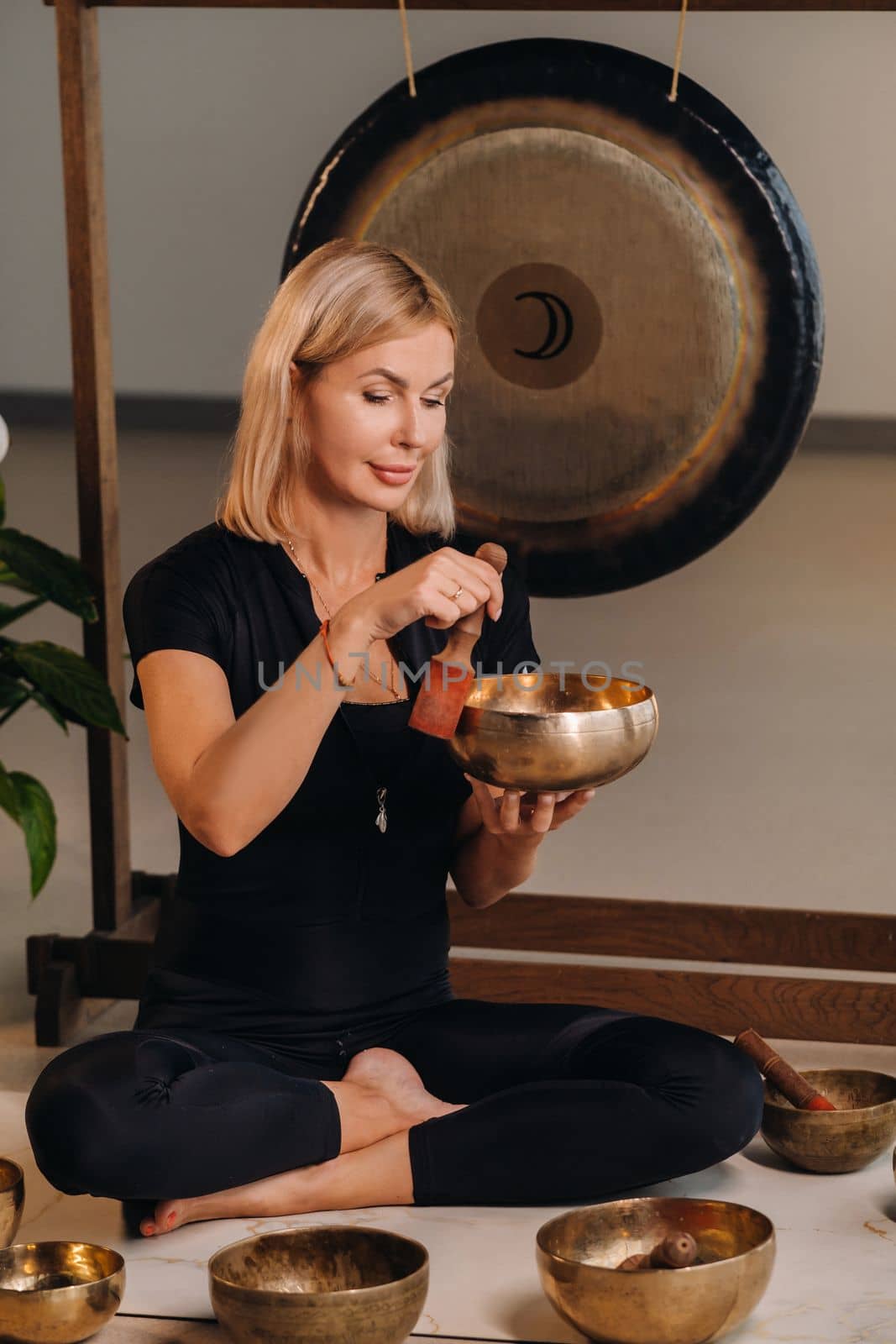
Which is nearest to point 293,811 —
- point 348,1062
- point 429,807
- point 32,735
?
point 429,807

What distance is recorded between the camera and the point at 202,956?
5.21 feet

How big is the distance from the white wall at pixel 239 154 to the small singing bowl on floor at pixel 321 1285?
Answer: 7234mm

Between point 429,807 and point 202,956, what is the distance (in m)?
0.26

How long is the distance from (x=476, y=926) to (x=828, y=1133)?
28.5 inches

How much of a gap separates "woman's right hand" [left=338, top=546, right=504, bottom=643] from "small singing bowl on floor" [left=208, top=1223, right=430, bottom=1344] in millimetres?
485

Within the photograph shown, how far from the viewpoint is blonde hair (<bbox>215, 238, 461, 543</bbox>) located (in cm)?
156

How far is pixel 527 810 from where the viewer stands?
151 cm

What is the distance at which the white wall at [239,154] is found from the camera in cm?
833

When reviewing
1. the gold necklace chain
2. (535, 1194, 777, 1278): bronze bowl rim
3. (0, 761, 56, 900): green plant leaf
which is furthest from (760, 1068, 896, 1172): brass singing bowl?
(0, 761, 56, 900): green plant leaf

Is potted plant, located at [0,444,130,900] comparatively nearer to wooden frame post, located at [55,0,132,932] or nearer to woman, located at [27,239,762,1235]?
wooden frame post, located at [55,0,132,932]

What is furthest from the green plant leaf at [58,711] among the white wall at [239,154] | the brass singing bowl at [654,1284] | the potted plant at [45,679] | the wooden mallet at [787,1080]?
the white wall at [239,154]

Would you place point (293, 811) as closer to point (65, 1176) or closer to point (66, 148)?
point (65, 1176)

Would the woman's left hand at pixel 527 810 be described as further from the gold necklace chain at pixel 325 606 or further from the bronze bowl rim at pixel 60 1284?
the bronze bowl rim at pixel 60 1284

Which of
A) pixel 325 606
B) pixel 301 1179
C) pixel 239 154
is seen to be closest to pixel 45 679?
pixel 325 606
